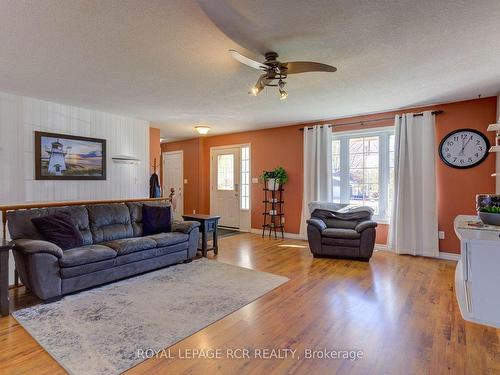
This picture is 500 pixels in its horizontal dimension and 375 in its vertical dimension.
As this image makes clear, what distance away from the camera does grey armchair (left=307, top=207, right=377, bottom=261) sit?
4207 millimetres

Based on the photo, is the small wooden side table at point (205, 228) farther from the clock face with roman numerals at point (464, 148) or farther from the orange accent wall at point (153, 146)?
the clock face with roman numerals at point (464, 148)

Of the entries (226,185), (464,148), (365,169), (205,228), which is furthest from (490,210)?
(226,185)

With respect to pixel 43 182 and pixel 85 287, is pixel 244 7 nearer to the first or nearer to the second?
pixel 85 287

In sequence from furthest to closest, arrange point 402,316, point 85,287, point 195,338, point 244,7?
point 85,287 → point 402,316 → point 195,338 → point 244,7

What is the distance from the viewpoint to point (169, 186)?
840cm

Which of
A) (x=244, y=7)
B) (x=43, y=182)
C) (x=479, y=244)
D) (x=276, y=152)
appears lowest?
(x=479, y=244)

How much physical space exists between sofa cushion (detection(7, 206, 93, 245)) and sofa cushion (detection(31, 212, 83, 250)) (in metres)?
0.09

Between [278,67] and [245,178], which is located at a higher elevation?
[278,67]

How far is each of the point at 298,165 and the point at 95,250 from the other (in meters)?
4.10

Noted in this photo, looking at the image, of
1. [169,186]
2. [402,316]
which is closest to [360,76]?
[402,316]

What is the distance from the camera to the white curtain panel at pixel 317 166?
5469mm

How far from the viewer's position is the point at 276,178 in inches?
233

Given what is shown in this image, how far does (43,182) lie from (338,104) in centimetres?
471

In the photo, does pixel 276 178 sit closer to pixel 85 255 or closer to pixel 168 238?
pixel 168 238
